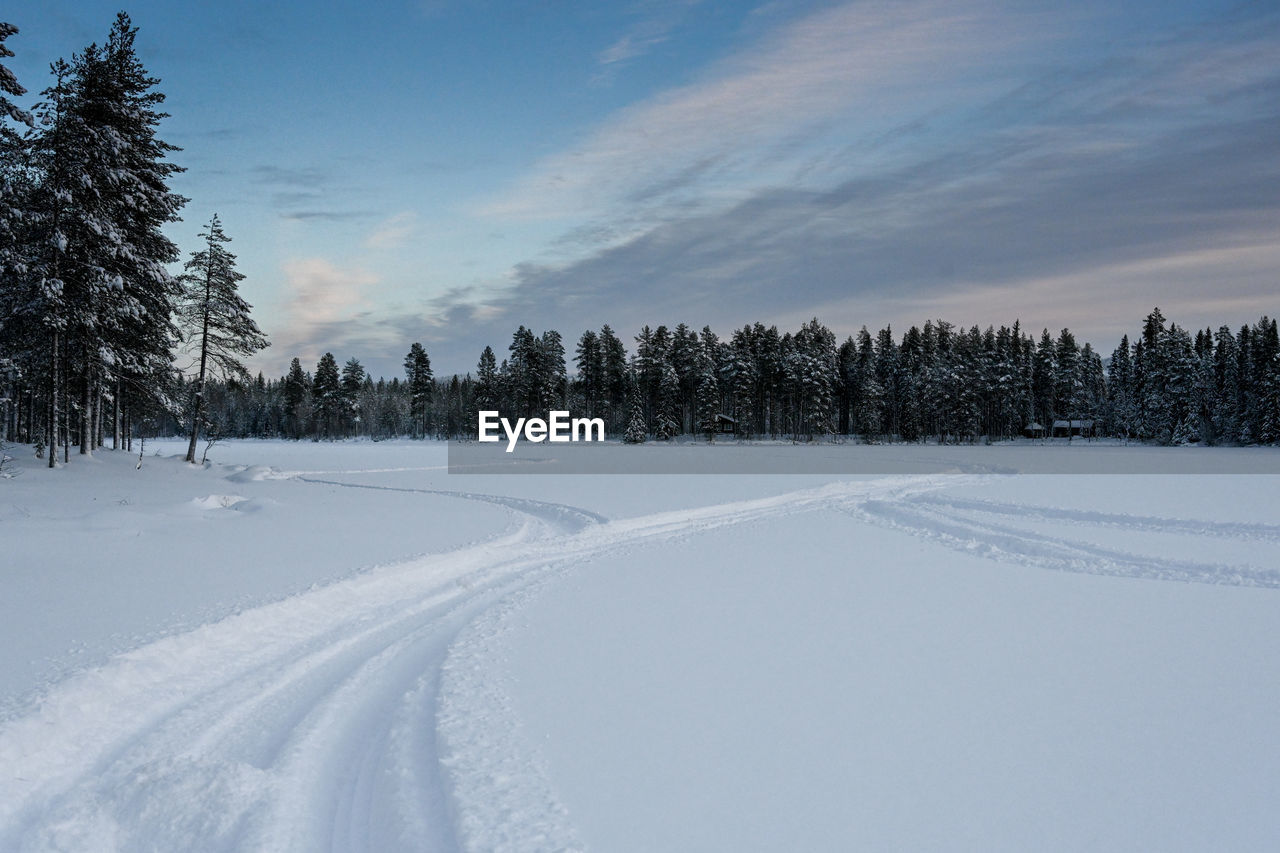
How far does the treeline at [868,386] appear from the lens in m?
82.1

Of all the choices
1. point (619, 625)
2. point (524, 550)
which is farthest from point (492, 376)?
point (619, 625)

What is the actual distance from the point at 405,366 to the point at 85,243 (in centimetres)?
8502

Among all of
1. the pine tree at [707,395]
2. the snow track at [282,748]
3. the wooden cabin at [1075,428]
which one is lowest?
the snow track at [282,748]

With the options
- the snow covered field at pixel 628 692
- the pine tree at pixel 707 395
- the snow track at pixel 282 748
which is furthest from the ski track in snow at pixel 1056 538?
the pine tree at pixel 707 395

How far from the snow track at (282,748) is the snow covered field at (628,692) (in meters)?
0.03

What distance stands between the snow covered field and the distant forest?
527 inches

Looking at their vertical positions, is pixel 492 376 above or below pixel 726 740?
above

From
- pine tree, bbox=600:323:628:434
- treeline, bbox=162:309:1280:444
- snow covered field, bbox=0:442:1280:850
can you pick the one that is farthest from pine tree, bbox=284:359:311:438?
snow covered field, bbox=0:442:1280:850

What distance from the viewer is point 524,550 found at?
1462 cm

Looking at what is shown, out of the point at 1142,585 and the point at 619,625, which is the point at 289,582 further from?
the point at 1142,585

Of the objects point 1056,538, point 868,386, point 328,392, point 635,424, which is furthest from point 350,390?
point 1056,538

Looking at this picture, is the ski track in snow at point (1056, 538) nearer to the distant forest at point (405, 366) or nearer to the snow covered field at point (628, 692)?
the snow covered field at point (628, 692)

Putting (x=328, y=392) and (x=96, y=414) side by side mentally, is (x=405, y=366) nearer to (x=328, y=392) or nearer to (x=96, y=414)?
(x=328, y=392)

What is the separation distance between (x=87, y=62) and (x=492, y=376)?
69.9 m
